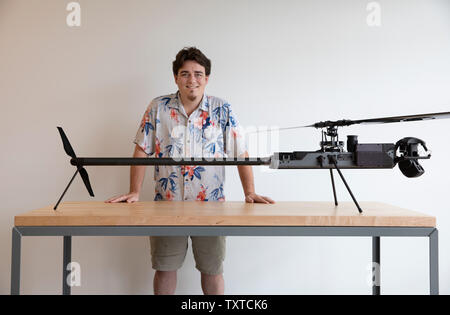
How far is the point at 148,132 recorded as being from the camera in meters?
2.04

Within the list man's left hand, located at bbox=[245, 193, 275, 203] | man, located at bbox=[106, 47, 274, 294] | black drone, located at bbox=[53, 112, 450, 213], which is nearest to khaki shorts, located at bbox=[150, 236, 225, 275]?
man, located at bbox=[106, 47, 274, 294]

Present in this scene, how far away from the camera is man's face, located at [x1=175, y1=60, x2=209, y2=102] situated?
1.95 m

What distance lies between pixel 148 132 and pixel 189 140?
0.23 metres

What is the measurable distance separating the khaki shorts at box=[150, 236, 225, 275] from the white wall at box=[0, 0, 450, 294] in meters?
0.57

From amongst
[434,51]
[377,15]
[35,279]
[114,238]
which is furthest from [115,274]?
[434,51]

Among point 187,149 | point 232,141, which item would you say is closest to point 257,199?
point 232,141

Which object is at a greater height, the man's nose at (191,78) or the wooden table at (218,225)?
the man's nose at (191,78)

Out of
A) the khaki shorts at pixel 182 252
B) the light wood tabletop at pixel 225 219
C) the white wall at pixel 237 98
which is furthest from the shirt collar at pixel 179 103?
the light wood tabletop at pixel 225 219

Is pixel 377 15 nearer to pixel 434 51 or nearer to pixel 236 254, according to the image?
pixel 434 51

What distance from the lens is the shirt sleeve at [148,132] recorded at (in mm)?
2029

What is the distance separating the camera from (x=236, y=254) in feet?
8.68

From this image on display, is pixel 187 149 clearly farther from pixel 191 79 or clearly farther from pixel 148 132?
pixel 191 79

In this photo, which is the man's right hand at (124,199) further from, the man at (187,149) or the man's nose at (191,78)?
the man's nose at (191,78)

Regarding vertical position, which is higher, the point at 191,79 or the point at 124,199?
the point at 191,79
